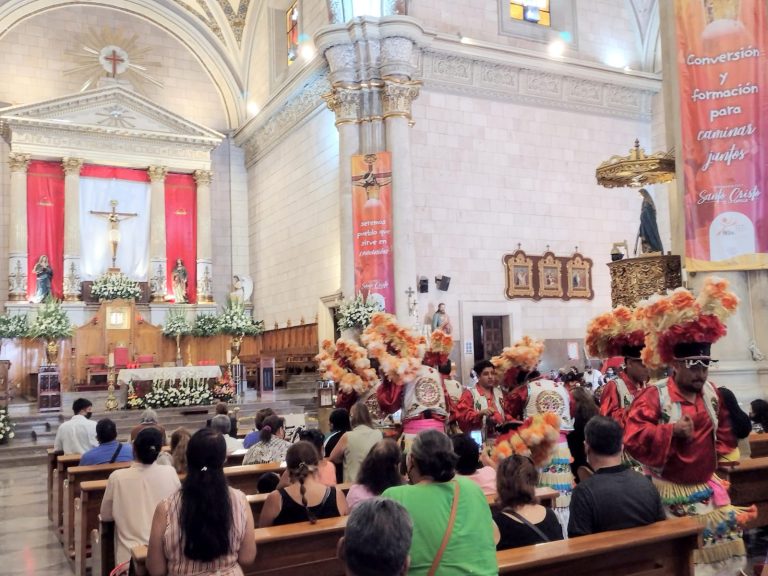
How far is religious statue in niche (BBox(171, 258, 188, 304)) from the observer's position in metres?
23.0

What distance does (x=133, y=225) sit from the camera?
23.1 meters

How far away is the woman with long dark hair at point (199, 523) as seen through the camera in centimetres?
307

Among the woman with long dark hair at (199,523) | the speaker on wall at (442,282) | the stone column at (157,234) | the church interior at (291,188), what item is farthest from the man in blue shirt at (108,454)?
the stone column at (157,234)

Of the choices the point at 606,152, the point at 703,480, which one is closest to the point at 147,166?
the point at 606,152

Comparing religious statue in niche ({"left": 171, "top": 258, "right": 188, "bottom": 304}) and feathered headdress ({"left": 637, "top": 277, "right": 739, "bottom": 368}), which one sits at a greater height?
religious statue in niche ({"left": 171, "top": 258, "right": 188, "bottom": 304})

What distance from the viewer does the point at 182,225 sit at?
23562mm

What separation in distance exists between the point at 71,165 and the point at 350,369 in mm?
16666

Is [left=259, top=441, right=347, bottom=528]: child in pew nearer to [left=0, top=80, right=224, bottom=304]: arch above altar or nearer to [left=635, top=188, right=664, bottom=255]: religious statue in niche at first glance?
[left=635, top=188, right=664, bottom=255]: religious statue in niche

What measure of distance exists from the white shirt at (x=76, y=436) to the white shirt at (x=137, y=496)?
427 centimetres

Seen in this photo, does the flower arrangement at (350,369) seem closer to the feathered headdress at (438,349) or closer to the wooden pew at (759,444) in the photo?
the feathered headdress at (438,349)

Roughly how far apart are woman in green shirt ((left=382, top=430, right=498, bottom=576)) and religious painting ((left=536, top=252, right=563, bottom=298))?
55.1 ft

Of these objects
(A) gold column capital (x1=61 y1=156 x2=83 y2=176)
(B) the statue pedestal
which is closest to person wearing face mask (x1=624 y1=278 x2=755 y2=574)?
(B) the statue pedestal

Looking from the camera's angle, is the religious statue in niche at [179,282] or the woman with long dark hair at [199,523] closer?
the woman with long dark hair at [199,523]

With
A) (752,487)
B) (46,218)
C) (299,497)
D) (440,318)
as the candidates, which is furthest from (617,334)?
(46,218)
